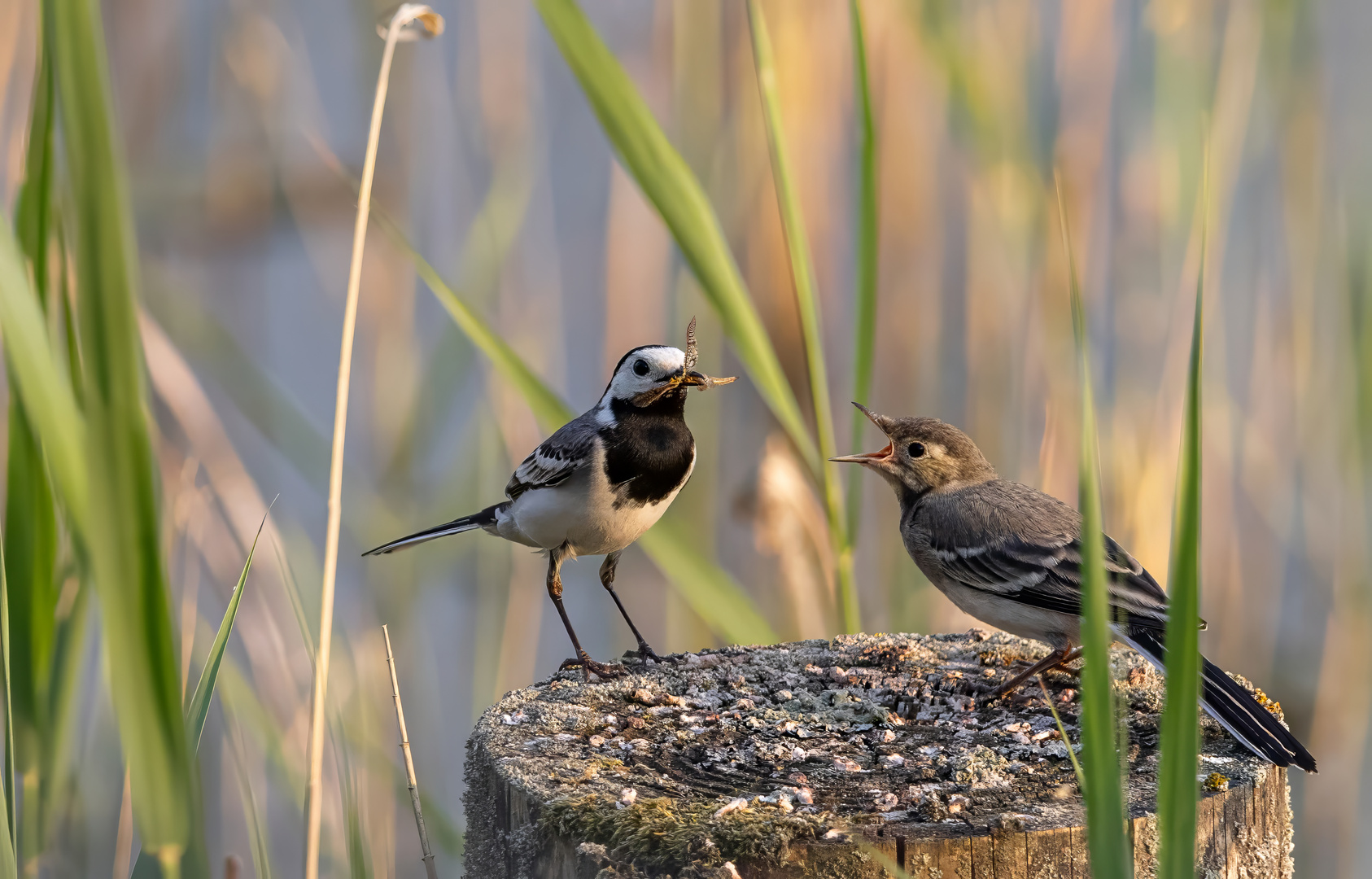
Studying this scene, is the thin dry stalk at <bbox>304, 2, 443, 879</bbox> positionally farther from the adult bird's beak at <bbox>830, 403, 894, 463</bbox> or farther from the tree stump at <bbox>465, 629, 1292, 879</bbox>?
the adult bird's beak at <bbox>830, 403, 894, 463</bbox>

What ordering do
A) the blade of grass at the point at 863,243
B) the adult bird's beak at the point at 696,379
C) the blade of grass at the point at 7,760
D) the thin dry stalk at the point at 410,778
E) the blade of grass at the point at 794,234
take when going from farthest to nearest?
1. the adult bird's beak at the point at 696,379
2. the blade of grass at the point at 794,234
3. the blade of grass at the point at 863,243
4. the thin dry stalk at the point at 410,778
5. the blade of grass at the point at 7,760

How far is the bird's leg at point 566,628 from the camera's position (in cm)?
282

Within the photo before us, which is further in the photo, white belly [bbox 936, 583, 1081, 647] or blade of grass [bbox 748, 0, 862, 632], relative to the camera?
white belly [bbox 936, 583, 1081, 647]

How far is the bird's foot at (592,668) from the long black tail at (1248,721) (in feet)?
4.08

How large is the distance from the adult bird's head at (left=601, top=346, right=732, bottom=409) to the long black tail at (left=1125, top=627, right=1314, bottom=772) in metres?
1.22

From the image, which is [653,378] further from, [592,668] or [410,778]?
[410,778]

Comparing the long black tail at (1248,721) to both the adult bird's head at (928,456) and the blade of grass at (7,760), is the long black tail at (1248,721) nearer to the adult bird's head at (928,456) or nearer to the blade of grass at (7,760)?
the adult bird's head at (928,456)

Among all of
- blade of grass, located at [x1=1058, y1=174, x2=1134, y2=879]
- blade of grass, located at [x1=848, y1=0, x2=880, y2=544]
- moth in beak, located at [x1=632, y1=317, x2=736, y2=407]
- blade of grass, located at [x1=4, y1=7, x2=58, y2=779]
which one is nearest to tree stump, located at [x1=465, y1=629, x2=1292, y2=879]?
blade of grass, located at [x1=1058, y1=174, x2=1134, y2=879]

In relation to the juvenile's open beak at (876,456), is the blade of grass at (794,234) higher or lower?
higher

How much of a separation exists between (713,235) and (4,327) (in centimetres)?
132

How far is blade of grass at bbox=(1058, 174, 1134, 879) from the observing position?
47.1 inches

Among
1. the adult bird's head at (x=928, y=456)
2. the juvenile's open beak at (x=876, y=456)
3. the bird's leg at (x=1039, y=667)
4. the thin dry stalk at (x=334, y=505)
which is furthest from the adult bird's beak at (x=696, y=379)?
the thin dry stalk at (x=334, y=505)

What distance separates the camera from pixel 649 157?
88.5 inches

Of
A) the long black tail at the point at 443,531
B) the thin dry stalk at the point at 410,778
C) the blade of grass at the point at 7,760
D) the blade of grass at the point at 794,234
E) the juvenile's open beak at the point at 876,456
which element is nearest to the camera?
the blade of grass at the point at 7,760
